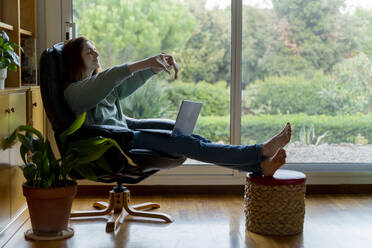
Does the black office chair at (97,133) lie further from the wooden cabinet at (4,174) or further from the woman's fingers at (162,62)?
the woman's fingers at (162,62)

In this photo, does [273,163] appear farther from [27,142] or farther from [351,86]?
[351,86]

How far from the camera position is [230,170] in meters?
3.85

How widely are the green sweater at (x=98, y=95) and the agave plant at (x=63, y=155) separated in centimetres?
18

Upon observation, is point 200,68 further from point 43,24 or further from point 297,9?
point 43,24

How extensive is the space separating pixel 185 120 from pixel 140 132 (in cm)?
26

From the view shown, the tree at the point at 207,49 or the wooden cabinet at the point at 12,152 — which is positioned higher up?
the tree at the point at 207,49

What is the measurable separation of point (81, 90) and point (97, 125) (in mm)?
200

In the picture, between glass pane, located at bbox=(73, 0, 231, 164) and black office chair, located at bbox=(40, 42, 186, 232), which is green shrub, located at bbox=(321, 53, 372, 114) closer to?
glass pane, located at bbox=(73, 0, 231, 164)

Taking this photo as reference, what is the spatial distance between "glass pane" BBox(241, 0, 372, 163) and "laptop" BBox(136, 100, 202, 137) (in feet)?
3.11

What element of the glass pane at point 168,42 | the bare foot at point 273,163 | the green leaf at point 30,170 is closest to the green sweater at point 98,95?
the green leaf at point 30,170

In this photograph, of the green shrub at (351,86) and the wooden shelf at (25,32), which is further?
the green shrub at (351,86)

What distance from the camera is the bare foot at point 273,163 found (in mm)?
2768

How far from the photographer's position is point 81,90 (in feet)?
9.22

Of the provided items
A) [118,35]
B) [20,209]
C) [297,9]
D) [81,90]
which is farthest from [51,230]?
[297,9]
